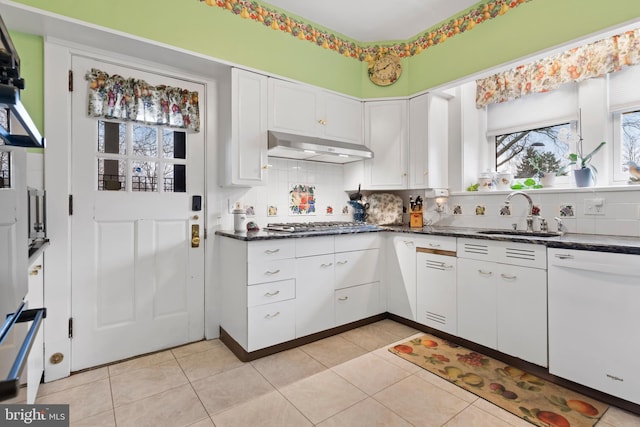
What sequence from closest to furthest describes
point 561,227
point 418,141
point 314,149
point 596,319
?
point 596,319
point 561,227
point 314,149
point 418,141

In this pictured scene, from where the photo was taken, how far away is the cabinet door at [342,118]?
120 inches

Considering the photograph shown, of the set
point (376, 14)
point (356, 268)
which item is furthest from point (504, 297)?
point (376, 14)

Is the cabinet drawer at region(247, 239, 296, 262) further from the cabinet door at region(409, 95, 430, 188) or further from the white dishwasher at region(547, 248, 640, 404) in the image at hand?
the white dishwasher at region(547, 248, 640, 404)

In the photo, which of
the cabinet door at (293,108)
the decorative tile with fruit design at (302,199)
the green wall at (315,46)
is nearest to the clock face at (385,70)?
the green wall at (315,46)

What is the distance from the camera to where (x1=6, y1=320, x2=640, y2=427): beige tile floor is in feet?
5.40

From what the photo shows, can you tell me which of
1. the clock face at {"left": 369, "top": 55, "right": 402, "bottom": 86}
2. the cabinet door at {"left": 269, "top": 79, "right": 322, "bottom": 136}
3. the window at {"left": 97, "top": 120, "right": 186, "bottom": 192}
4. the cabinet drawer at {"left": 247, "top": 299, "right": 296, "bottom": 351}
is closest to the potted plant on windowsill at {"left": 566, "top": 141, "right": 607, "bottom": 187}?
the clock face at {"left": 369, "top": 55, "right": 402, "bottom": 86}

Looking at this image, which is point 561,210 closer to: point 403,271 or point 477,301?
point 477,301

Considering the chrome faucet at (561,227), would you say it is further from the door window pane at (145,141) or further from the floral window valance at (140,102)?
the door window pane at (145,141)

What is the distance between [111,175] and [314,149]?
1.54 metres

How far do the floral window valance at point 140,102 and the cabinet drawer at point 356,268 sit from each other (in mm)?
1629

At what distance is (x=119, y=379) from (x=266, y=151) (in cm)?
190

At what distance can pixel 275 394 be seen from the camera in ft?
6.12

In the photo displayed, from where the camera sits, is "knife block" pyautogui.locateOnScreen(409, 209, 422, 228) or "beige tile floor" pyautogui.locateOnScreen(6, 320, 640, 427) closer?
"beige tile floor" pyautogui.locateOnScreen(6, 320, 640, 427)

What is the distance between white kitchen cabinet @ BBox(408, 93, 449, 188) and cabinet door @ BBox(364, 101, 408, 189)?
0.26 ft
